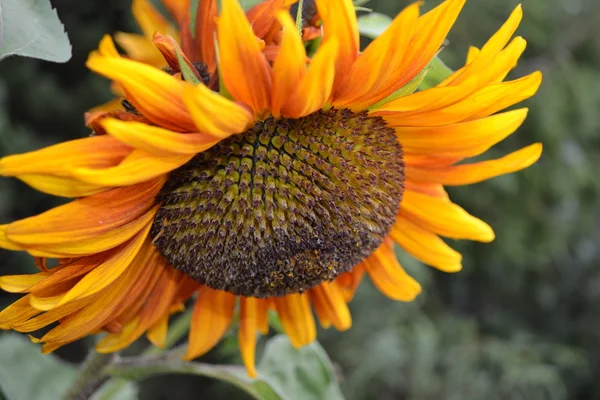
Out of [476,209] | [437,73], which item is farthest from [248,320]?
[476,209]

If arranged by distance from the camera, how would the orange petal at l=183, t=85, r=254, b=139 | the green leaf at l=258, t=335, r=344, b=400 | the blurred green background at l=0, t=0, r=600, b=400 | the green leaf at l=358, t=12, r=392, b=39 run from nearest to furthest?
the orange petal at l=183, t=85, r=254, b=139 < the green leaf at l=358, t=12, r=392, b=39 < the green leaf at l=258, t=335, r=344, b=400 < the blurred green background at l=0, t=0, r=600, b=400

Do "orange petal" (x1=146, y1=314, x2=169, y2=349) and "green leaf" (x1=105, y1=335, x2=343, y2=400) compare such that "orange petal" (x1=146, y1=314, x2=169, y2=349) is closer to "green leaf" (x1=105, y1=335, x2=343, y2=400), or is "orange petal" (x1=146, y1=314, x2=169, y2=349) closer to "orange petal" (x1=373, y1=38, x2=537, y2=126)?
"green leaf" (x1=105, y1=335, x2=343, y2=400)

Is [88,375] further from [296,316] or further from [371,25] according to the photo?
[371,25]

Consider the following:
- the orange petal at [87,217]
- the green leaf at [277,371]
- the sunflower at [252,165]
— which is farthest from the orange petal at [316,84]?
the green leaf at [277,371]

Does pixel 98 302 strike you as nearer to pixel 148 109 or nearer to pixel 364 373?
pixel 148 109

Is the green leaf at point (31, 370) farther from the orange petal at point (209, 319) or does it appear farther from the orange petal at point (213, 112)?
the orange petal at point (213, 112)

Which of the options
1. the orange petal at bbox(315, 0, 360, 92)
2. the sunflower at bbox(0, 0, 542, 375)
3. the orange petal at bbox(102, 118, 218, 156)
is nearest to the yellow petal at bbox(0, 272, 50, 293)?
the sunflower at bbox(0, 0, 542, 375)
